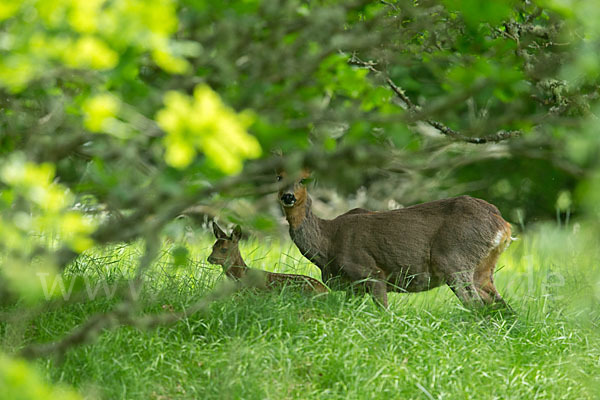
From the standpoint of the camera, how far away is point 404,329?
18.1 ft

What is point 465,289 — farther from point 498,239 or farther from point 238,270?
point 238,270

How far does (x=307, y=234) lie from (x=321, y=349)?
1457mm

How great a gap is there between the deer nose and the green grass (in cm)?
72

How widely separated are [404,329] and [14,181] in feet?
12.1

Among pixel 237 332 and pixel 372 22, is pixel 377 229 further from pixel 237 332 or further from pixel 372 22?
pixel 372 22

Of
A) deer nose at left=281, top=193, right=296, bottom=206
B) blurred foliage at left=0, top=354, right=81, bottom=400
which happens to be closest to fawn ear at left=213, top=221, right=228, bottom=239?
deer nose at left=281, top=193, right=296, bottom=206

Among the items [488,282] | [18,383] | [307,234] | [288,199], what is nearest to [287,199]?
[288,199]

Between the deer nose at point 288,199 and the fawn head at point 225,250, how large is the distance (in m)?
0.46

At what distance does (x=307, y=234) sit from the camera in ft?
20.7

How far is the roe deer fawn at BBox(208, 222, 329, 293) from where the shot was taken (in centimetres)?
599

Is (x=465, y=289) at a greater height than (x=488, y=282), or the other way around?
(x=465, y=289)

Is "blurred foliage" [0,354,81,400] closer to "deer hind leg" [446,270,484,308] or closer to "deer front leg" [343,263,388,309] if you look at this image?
"deer front leg" [343,263,388,309]

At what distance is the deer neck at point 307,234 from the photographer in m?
6.30

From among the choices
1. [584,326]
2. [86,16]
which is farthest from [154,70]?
[584,326]
